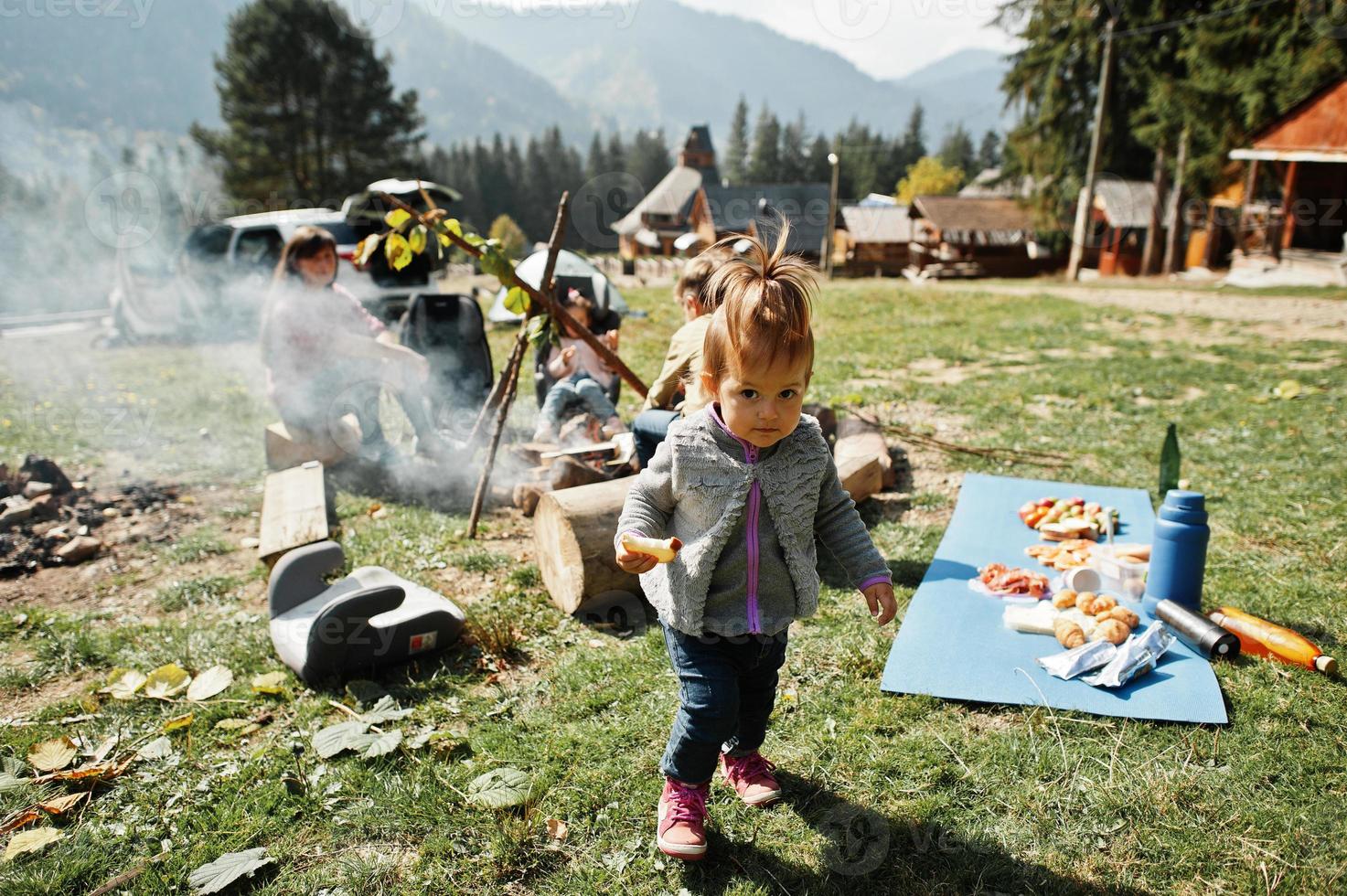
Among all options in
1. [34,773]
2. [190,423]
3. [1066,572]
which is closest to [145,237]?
[190,423]

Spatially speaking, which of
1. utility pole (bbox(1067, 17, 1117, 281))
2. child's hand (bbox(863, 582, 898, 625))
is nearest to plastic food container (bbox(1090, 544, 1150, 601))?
child's hand (bbox(863, 582, 898, 625))

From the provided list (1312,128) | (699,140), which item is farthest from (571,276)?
(699,140)

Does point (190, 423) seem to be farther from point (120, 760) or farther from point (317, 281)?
point (120, 760)

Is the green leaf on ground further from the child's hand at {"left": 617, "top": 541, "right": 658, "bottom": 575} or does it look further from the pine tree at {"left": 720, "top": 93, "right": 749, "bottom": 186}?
the pine tree at {"left": 720, "top": 93, "right": 749, "bottom": 186}

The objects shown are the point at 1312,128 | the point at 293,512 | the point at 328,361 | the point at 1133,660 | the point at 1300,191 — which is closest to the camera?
the point at 1133,660

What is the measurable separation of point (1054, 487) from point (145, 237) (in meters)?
22.3

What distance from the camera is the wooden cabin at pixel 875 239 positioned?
44.0m

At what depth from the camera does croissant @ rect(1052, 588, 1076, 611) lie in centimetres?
379

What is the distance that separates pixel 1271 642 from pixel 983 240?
3663cm

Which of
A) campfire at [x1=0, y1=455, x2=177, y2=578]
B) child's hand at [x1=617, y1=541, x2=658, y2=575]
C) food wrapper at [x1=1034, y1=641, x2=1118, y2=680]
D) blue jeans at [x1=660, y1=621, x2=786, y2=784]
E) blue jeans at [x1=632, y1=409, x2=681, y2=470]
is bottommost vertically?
campfire at [x1=0, y1=455, x2=177, y2=578]

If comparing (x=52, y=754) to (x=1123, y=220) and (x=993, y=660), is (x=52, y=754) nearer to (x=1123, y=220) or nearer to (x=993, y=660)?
(x=993, y=660)

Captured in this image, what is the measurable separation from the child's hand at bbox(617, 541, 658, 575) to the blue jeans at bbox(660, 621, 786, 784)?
324 millimetres

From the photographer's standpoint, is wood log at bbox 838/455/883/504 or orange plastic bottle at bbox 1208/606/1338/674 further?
wood log at bbox 838/455/883/504

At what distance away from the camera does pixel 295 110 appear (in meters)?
36.7
